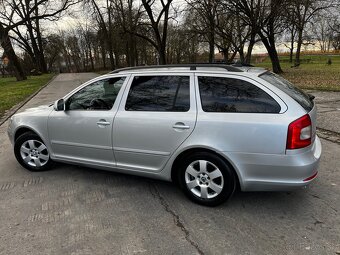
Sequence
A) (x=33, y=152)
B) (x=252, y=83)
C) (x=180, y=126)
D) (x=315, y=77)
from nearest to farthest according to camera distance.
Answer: (x=252, y=83), (x=180, y=126), (x=33, y=152), (x=315, y=77)

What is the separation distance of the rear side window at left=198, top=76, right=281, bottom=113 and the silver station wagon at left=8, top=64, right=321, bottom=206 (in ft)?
0.03

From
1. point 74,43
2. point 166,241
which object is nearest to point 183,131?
point 166,241

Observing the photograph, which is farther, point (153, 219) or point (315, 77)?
point (315, 77)

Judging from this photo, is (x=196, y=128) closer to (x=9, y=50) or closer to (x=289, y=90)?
(x=289, y=90)

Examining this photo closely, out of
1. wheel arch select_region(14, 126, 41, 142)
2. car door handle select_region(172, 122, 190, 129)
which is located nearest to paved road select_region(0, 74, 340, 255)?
wheel arch select_region(14, 126, 41, 142)

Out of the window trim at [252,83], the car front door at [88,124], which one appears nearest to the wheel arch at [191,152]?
the window trim at [252,83]

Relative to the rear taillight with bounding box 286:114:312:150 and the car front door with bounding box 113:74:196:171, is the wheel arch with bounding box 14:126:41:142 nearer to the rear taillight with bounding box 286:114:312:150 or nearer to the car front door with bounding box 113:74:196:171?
the car front door with bounding box 113:74:196:171

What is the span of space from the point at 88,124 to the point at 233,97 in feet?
6.47

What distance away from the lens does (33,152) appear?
4.71 metres

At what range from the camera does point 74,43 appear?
60250 millimetres

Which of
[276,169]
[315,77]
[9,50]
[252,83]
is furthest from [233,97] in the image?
[9,50]

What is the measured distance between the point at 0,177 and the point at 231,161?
11.7ft

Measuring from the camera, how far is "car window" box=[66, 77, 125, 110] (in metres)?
4.03

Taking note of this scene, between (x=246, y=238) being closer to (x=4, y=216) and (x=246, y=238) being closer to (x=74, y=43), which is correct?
(x=4, y=216)
